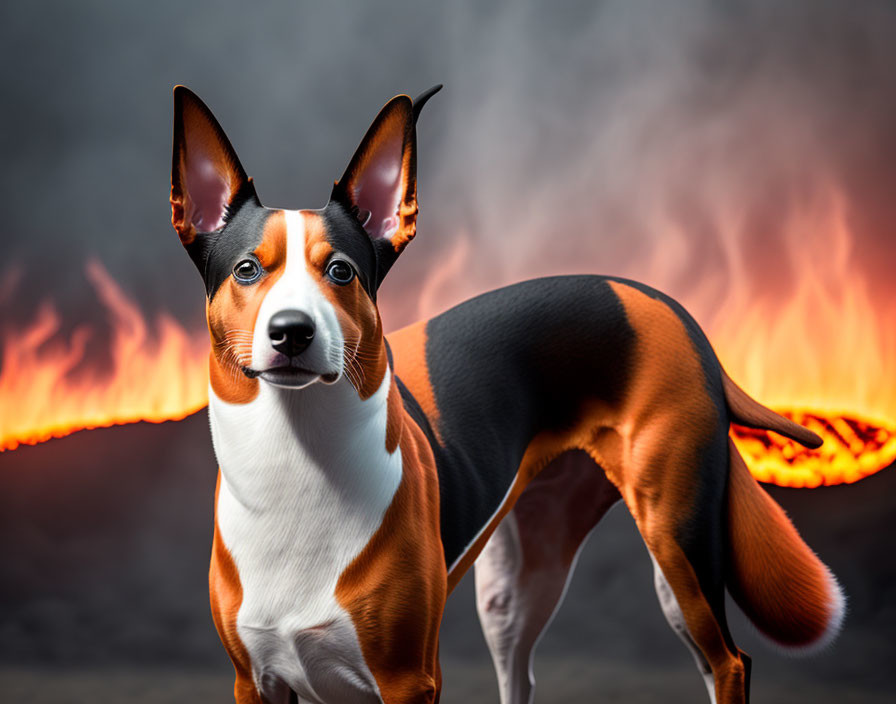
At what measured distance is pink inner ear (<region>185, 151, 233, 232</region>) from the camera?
1.94 metres

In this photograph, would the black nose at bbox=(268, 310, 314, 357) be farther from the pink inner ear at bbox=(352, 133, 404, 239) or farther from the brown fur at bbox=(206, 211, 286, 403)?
the pink inner ear at bbox=(352, 133, 404, 239)

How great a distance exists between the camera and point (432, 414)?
7.55 ft

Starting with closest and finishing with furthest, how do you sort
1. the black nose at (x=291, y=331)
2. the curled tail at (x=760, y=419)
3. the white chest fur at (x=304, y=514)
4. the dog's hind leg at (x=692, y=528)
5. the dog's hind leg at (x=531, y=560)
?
the black nose at (x=291, y=331)
the white chest fur at (x=304, y=514)
the dog's hind leg at (x=692, y=528)
the curled tail at (x=760, y=419)
the dog's hind leg at (x=531, y=560)

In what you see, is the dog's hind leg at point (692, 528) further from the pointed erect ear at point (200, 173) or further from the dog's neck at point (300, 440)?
the pointed erect ear at point (200, 173)

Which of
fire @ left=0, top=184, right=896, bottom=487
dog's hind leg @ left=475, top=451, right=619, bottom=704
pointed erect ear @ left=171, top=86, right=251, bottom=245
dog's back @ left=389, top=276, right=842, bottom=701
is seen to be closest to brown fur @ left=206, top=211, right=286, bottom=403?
pointed erect ear @ left=171, top=86, right=251, bottom=245

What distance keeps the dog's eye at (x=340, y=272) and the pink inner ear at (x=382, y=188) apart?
203mm

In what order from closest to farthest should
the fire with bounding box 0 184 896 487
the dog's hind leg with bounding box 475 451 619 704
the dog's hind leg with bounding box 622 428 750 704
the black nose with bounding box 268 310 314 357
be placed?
the black nose with bounding box 268 310 314 357 → the dog's hind leg with bounding box 622 428 750 704 → the dog's hind leg with bounding box 475 451 619 704 → the fire with bounding box 0 184 896 487

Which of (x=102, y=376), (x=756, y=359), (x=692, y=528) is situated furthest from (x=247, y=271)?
(x=756, y=359)

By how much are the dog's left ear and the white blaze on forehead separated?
0.23m

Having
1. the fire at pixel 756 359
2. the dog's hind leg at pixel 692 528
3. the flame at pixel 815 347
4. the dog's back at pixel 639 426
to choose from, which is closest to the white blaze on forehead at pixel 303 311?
the dog's back at pixel 639 426

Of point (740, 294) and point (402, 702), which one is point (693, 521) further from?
point (740, 294)

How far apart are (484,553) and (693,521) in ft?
2.33

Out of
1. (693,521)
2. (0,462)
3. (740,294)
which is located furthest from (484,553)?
(0,462)

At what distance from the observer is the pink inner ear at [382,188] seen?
6.51ft
